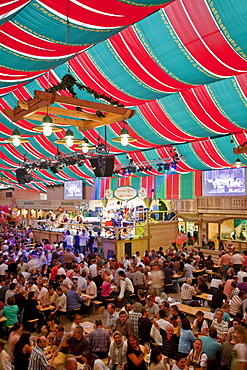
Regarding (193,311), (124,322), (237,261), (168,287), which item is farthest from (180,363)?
(237,261)

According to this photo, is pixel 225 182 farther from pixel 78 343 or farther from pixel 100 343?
pixel 78 343

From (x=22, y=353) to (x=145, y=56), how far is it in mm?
5635

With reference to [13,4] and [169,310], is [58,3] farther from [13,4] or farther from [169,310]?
[169,310]

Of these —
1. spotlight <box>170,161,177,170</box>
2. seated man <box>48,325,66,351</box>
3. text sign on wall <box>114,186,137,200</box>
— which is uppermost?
spotlight <box>170,161,177,170</box>

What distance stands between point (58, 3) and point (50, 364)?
15.0ft

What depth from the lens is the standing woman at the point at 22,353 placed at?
4.20 meters

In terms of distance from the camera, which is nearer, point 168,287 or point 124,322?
point 124,322

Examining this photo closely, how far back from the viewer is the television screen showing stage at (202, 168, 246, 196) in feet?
48.7

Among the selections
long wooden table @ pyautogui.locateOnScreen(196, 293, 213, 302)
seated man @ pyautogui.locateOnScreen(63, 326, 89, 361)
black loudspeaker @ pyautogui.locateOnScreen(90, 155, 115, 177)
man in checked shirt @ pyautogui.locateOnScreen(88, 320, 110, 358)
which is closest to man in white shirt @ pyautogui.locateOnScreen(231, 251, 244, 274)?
long wooden table @ pyautogui.locateOnScreen(196, 293, 213, 302)

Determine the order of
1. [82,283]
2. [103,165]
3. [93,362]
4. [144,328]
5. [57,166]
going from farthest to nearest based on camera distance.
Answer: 1. [57,166]
2. [103,165]
3. [82,283]
4. [144,328]
5. [93,362]

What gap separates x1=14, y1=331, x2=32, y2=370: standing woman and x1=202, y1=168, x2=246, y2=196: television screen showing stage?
1253cm

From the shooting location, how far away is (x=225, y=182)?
1541 cm

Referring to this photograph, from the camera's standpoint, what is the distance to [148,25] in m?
5.90

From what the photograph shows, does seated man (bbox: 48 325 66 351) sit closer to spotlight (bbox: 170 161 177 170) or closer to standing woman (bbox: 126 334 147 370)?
standing woman (bbox: 126 334 147 370)
